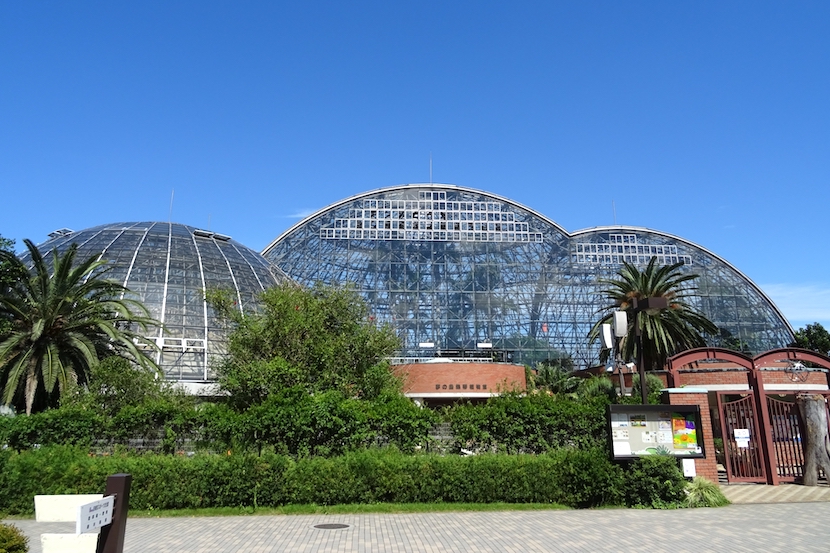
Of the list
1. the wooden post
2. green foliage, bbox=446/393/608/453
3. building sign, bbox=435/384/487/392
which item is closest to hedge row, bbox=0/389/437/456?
green foliage, bbox=446/393/608/453

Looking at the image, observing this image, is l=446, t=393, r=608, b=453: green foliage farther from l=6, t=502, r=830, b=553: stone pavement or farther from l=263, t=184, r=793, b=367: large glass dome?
l=263, t=184, r=793, b=367: large glass dome

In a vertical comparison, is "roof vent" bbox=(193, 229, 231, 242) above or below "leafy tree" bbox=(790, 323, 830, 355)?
above

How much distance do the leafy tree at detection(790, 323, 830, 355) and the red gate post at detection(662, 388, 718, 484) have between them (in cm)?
6238

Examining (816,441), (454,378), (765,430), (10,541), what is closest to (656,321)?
(765,430)

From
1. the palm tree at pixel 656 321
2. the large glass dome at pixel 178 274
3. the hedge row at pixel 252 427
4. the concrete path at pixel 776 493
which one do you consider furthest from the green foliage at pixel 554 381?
the hedge row at pixel 252 427

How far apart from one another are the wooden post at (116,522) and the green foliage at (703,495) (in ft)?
41.1

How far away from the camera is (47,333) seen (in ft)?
76.9

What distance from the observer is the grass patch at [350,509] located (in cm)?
1312

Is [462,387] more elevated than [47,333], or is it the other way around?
[47,333]

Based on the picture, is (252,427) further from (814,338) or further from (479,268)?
(814,338)

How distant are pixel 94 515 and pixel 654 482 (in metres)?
12.4

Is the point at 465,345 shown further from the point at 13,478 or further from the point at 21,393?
the point at 13,478

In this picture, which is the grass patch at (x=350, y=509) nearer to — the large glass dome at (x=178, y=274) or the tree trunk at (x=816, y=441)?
the tree trunk at (x=816, y=441)

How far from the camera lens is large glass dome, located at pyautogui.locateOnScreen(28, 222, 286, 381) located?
34.4 meters
